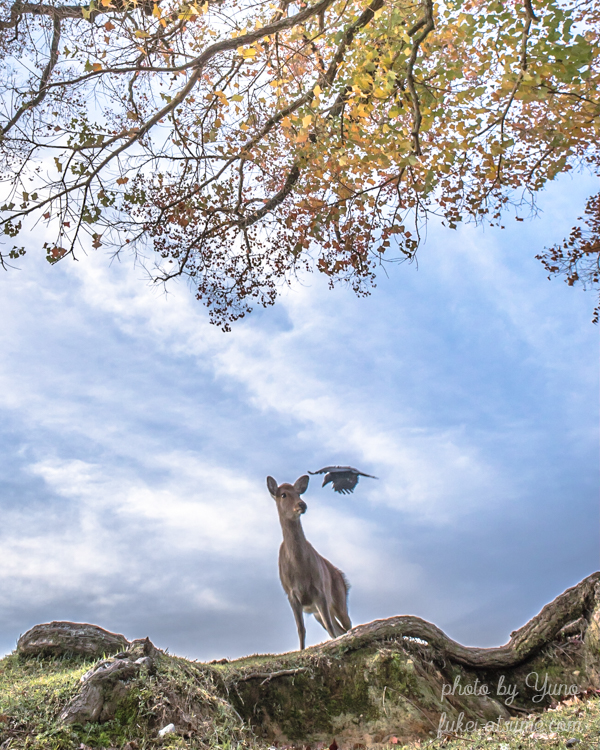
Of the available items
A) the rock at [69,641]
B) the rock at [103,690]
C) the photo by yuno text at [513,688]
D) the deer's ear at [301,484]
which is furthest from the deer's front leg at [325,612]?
the rock at [103,690]

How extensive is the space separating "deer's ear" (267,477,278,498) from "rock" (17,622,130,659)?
3.00 meters

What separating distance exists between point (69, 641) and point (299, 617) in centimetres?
337

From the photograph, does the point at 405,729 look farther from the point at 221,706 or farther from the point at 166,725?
the point at 166,725

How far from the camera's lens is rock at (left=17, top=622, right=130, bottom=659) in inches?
298

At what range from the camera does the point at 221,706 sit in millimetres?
5316

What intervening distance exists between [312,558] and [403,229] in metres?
5.24

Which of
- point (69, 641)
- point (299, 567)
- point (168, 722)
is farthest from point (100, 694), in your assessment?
point (299, 567)

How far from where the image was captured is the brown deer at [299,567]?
827 cm

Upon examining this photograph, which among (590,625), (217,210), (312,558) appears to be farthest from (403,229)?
(590,625)

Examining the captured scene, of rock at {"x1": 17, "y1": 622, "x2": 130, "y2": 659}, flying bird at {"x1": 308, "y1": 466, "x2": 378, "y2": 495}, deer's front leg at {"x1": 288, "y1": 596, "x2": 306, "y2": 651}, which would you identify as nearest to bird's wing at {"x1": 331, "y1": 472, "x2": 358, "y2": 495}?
flying bird at {"x1": 308, "y1": 466, "x2": 378, "y2": 495}

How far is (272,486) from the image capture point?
336 inches

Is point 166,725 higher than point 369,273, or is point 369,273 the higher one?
point 369,273

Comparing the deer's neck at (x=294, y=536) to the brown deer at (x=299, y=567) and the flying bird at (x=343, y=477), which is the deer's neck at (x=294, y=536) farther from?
the flying bird at (x=343, y=477)

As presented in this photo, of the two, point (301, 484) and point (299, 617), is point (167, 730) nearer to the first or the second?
point (299, 617)
